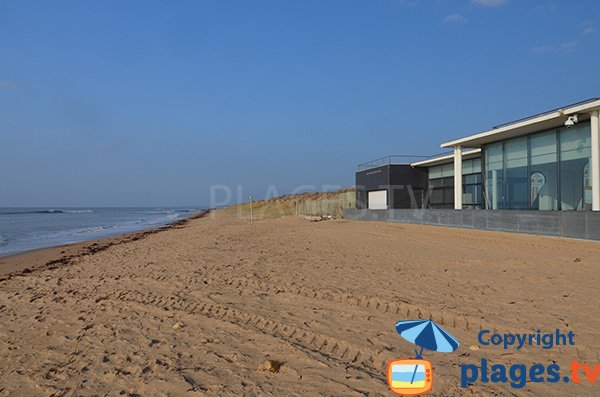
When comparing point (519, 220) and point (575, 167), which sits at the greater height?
point (575, 167)

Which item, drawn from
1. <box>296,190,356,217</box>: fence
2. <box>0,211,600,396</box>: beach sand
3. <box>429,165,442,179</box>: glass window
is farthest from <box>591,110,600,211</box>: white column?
<box>296,190,356,217</box>: fence

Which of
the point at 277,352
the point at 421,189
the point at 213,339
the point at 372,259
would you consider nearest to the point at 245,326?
the point at 213,339

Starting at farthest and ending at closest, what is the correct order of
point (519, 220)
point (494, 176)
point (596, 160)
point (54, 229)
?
1. point (54, 229)
2. point (494, 176)
3. point (519, 220)
4. point (596, 160)

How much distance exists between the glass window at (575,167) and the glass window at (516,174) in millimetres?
1978

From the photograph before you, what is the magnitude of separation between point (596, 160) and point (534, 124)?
283cm

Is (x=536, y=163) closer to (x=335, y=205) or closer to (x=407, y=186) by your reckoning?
(x=407, y=186)

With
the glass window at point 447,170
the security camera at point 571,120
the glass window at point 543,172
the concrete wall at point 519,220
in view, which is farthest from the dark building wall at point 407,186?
the security camera at point 571,120

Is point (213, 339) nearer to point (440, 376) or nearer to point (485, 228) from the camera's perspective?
point (440, 376)

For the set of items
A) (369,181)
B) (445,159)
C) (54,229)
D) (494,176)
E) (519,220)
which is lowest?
(54,229)

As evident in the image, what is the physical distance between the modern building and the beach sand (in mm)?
6363

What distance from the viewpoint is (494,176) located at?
20.9 meters

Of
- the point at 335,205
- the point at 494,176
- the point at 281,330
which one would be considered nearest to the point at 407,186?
the point at 335,205

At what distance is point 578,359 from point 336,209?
1376 inches

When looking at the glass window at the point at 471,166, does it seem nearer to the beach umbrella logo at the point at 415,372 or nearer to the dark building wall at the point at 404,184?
the dark building wall at the point at 404,184
